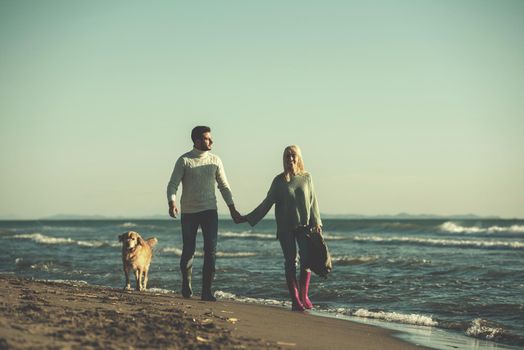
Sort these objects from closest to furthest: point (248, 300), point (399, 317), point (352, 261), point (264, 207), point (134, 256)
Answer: point (264, 207)
point (399, 317)
point (248, 300)
point (134, 256)
point (352, 261)

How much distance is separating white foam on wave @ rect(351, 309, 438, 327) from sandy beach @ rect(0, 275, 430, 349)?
86 cm

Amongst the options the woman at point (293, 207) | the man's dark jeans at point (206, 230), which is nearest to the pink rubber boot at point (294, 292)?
the woman at point (293, 207)

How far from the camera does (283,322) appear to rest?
21.0ft

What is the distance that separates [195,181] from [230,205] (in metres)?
0.56

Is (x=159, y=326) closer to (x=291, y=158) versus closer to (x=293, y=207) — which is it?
(x=293, y=207)

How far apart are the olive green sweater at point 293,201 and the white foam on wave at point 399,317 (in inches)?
65.2

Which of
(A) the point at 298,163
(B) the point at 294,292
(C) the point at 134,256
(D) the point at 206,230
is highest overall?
(A) the point at 298,163

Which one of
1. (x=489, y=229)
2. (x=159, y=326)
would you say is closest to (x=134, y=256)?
(x=159, y=326)

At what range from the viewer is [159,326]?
493 cm

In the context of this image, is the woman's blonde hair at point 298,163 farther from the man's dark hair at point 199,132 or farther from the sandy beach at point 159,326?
the sandy beach at point 159,326

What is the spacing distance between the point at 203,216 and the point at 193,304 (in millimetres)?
1060

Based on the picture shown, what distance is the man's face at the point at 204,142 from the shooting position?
24.6 feet

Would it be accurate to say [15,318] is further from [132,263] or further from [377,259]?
[377,259]

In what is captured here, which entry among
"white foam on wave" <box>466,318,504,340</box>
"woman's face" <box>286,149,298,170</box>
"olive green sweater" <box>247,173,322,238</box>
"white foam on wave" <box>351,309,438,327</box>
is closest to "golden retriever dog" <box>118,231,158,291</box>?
"olive green sweater" <box>247,173,322,238</box>
